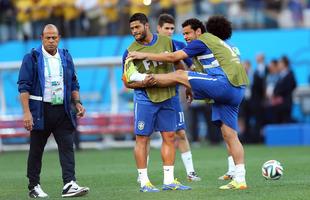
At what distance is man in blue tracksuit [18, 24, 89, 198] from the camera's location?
11.1m

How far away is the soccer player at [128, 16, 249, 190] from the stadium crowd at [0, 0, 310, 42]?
47.4 feet

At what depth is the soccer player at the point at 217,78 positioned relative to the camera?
11102 millimetres

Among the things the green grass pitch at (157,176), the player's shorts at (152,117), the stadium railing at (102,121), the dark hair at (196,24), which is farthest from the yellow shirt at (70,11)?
the player's shorts at (152,117)

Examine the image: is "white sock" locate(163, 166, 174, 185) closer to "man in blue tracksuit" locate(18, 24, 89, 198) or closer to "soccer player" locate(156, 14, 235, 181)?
"man in blue tracksuit" locate(18, 24, 89, 198)

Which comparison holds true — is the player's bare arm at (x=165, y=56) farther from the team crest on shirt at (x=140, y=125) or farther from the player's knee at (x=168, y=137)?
the player's knee at (x=168, y=137)

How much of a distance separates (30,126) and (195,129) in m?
15.7

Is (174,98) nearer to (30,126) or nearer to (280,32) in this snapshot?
(30,126)

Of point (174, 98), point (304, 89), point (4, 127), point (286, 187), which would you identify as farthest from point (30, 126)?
point (304, 89)

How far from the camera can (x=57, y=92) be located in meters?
11.3

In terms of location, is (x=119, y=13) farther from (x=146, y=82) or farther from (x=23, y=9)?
(x=146, y=82)

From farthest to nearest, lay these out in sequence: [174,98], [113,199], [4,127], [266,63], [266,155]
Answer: [266,63] < [4,127] < [266,155] < [174,98] < [113,199]

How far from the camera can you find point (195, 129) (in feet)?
86.9

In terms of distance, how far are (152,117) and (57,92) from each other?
1285mm

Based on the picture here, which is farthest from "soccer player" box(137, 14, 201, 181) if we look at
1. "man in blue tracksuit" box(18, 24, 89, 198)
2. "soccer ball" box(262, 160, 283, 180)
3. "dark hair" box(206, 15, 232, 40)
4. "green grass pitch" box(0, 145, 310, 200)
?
"man in blue tracksuit" box(18, 24, 89, 198)
